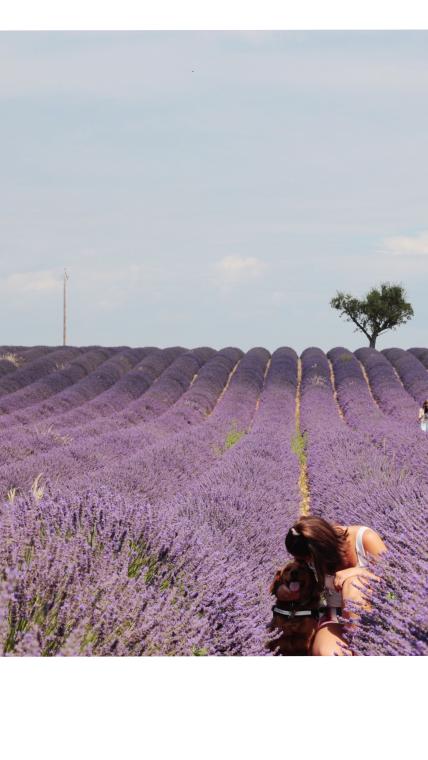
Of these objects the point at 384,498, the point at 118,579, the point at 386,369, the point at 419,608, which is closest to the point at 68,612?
the point at 118,579

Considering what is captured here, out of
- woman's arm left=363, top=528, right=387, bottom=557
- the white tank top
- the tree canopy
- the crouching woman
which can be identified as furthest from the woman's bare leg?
the tree canopy

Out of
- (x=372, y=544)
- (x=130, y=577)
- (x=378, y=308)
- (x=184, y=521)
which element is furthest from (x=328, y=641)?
(x=378, y=308)

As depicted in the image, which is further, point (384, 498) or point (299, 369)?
point (299, 369)

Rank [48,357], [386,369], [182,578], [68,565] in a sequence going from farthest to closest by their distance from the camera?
[48,357], [386,369], [182,578], [68,565]

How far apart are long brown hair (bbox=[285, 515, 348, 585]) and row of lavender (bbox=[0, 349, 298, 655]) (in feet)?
1.01

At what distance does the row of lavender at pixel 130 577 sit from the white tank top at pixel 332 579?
1.00ft

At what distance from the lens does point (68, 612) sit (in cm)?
250

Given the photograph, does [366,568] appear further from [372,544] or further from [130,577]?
[130,577]

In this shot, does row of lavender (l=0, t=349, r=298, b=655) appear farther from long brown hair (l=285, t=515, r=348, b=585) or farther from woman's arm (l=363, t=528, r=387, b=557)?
woman's arm (l=363, t=528, r=387, b=557)

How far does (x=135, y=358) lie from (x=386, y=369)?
30.8 ft

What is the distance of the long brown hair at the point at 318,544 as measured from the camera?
3.28 meters

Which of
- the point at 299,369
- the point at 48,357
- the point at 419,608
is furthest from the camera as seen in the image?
the point at 299,369
